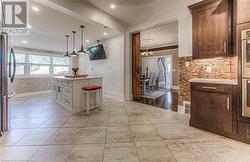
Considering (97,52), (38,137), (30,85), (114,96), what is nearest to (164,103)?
(114,96)

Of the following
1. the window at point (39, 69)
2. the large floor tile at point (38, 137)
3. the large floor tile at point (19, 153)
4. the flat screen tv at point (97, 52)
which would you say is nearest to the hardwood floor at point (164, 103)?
the flat screen tv at point (97, 52)

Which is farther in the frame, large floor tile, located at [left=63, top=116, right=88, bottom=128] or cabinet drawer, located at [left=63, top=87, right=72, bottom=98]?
cabinet drawer, located at [left=63, top=87, right=72, bottom=98]

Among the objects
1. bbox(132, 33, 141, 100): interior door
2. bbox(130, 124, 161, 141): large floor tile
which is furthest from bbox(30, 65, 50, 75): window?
bbox(130, 124, 161, 141): large floor tile

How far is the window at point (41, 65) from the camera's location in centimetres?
774

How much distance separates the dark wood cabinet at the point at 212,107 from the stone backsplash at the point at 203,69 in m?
0.65

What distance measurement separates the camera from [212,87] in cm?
284

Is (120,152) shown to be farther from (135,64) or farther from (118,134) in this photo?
(135,64)

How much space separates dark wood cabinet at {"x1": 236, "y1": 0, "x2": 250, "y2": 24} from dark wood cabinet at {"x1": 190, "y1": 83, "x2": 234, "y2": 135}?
3.51 feet

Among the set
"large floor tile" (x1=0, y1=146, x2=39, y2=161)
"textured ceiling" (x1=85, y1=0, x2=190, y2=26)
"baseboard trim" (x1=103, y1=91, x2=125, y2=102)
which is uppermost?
"textured ceiling" (x1=85, y1=0, x2=190, y2=26)

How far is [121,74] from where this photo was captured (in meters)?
6.21

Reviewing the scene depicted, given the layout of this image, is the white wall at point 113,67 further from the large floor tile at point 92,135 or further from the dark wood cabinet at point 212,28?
the dark wood cabinet at point 212,28

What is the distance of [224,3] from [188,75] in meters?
1.73

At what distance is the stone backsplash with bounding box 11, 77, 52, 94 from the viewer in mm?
7344

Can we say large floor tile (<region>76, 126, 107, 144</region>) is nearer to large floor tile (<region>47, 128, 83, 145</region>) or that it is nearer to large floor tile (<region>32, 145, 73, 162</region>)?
large floor tile (<region>47, 128, 83, 145</region>)
